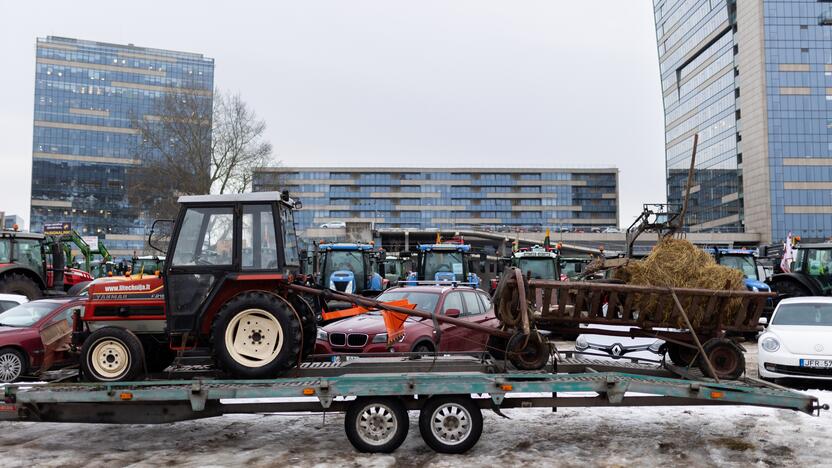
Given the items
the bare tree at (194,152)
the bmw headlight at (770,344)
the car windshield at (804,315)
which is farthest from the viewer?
the bare tree at (194,152)

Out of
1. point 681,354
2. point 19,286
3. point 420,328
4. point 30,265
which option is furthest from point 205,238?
point 30,265

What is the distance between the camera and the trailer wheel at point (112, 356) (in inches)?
265

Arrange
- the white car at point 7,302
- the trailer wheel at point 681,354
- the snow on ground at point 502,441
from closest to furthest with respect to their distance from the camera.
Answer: the snow on ground at point 502,441 < the trailer wheel at point 681,354 < the white car at point 7,302

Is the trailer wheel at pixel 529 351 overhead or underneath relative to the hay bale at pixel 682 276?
underneath

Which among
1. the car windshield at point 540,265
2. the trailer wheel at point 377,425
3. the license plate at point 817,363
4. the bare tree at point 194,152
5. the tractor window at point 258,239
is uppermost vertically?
the bare tree at point 194,152

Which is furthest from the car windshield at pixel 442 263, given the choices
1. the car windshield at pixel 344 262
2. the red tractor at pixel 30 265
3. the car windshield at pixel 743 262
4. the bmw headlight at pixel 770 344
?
the bmw headlight at pixel 770 344

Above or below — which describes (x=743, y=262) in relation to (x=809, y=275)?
above

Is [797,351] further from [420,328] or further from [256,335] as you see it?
[256,335]

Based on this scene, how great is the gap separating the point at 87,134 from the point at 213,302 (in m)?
114

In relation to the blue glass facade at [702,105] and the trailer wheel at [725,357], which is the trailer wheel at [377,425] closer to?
the trailer wheel at [725,357]

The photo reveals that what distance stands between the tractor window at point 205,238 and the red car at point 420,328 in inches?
122

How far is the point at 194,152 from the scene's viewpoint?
129ft

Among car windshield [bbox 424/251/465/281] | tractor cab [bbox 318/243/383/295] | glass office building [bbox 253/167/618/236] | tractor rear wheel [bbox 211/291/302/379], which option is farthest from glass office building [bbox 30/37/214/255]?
tractor rear wheel [bbox 211/291/302/379]

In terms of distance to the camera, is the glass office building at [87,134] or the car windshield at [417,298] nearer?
the car windshield at [417,298]
